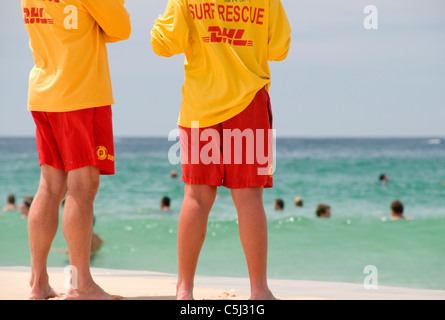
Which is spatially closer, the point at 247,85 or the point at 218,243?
the point at 247,85

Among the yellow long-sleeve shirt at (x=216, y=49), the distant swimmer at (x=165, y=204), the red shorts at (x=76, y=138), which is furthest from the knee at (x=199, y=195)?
the distant swimmer at (x=165, y=204)

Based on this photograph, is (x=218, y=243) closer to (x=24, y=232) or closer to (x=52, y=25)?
(x=24, y=232)

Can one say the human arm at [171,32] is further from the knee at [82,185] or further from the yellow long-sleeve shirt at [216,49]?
the knee at [82,185]

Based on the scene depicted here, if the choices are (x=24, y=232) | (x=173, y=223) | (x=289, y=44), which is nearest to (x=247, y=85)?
(x=289, y=44)

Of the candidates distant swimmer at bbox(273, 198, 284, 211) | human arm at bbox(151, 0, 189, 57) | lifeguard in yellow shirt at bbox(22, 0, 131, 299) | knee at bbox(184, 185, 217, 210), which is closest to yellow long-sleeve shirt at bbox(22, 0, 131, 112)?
lifeguard in yellow shirt at bbox(22, 0, 131, 299)

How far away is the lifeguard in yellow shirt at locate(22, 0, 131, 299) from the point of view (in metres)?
2.93

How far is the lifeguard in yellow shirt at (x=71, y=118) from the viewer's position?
2.93 metres

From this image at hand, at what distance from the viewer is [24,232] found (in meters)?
9.60

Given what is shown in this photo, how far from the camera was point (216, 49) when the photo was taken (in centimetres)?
285

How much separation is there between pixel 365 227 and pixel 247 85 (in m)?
8.16

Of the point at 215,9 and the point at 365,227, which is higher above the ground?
the point at 215,9

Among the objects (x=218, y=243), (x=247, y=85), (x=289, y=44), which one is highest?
(x=289, y=44)

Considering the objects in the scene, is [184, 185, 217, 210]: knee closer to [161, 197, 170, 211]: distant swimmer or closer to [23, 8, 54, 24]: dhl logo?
[23, 8, 54, 24]: dhl logo

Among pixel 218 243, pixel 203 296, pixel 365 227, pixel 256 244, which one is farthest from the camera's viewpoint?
pixel 365 227
